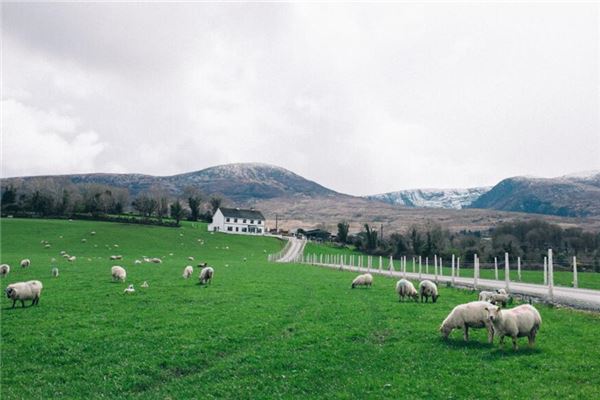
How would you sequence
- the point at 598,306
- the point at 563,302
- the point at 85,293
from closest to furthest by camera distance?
the point at 598,306 → the point at 563,302 → the point at 85,293

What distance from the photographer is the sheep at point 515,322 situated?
48.1 feet

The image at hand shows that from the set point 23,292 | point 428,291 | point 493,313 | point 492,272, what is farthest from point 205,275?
point 492,272

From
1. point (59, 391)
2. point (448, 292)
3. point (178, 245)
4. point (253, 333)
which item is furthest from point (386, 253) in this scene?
point (59, 391)

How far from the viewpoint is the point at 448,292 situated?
31688mm

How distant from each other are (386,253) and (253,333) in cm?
10126

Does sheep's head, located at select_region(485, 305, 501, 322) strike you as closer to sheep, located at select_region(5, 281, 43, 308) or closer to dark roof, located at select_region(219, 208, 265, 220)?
sheep, located at select_region(5, 281, 43, 308)

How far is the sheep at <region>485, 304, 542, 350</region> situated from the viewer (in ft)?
48.1

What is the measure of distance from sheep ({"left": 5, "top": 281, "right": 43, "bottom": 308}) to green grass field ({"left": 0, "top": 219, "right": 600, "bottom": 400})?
75 cm

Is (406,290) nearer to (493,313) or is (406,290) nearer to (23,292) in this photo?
(493,313)

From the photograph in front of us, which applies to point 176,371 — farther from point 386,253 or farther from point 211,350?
point 386,253

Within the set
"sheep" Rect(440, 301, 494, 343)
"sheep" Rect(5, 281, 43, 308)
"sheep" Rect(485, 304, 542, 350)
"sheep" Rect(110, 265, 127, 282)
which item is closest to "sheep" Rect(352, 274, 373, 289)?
"sheep" Rect(440, 301, 494, 343)

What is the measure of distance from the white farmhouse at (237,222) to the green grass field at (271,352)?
418 feet

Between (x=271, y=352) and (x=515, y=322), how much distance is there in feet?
27.9

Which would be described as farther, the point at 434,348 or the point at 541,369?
the point at 434,348
